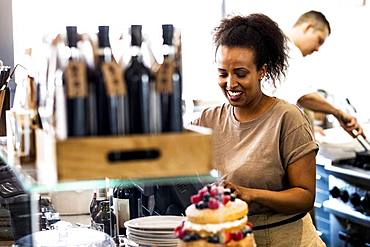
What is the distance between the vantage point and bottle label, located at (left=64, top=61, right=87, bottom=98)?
1.12m

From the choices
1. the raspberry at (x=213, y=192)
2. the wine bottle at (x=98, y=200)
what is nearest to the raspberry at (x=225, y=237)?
the raspberry at (x=213, y=192)

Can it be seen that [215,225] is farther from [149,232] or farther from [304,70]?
[304,70]

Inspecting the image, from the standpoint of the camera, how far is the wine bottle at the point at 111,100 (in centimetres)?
114

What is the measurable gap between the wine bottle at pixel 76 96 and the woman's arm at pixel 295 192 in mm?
774

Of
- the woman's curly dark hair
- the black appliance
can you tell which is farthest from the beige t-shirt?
the black appliance

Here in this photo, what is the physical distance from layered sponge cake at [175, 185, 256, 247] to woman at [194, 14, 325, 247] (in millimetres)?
560

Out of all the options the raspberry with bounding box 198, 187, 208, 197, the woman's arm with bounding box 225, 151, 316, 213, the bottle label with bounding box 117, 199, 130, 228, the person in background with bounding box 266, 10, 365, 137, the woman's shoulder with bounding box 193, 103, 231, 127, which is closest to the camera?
the raspberry with bounding box 198, 187, 208, 197

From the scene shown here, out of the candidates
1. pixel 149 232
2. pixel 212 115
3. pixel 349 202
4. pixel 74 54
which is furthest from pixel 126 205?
pixel 349 202

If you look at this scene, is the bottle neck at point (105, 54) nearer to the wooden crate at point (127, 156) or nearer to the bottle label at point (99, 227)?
the wooden crate at point (127, 156)

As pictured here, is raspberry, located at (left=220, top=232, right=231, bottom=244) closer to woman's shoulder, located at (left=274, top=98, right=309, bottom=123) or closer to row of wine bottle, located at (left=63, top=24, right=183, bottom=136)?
row of wine bottle, located at (left=63, top=24, right=183, bottom=136)

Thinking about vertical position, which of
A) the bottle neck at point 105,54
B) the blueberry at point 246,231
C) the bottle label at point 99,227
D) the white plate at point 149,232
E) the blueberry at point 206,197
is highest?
the bottle neck at point 105,54

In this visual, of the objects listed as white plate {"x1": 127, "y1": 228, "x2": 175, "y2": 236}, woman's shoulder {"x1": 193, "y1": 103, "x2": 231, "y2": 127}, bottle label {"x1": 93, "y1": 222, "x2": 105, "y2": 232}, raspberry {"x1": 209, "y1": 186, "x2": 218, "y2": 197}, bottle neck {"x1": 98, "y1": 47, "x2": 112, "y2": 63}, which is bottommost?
bottle label {"x1": 93, "y1": 222, "x2": 105, "y2": 232}

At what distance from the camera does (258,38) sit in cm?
198

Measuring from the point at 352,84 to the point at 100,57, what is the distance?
3.27 metres
